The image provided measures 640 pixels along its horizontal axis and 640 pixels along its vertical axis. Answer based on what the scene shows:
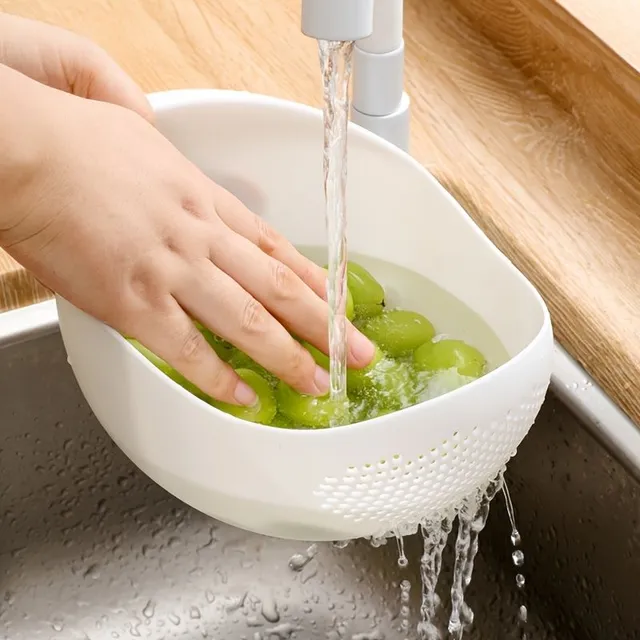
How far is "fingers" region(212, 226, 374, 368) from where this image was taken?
592mm

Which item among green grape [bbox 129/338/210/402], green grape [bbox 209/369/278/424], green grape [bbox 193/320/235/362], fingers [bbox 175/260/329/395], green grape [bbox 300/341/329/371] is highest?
fingers [bbox 175/260/329/395]

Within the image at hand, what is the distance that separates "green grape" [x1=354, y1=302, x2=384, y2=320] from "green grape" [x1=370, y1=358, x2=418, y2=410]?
57 mm

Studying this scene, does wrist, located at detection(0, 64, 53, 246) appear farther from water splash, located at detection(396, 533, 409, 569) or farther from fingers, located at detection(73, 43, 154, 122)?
water splash, located at detection(396, 533, 409, 569)

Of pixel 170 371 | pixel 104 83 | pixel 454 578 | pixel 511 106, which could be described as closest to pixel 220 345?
pixel 170 371

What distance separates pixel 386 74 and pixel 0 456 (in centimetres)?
43

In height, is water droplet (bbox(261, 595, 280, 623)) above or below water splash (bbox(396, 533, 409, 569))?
below

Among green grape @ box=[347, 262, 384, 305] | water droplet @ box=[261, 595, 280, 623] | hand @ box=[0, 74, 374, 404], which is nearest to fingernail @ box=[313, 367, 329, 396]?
hand @ box=[0, 74, 374, 404]

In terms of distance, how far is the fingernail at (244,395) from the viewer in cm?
58

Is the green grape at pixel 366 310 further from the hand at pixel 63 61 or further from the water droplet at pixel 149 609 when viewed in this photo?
the water droplet at pixel 149 609

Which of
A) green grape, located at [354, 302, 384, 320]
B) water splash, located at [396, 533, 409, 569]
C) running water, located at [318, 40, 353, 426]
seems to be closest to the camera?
running water, located at [318, 40, 353, 426]

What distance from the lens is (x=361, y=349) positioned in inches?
24.3

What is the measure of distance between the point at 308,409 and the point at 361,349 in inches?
2.0

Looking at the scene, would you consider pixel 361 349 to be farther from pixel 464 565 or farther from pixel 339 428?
pixel 464 565

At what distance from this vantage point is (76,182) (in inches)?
21.3
